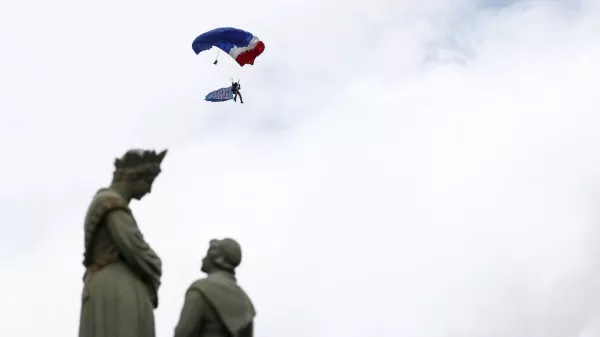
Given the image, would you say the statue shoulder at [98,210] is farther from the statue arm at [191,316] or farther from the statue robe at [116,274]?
the statue arm at [191,316]

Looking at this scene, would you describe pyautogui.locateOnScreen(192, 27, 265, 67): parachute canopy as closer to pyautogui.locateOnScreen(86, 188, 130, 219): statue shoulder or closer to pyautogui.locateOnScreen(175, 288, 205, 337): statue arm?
pyautogui.locateOnScreen(86, 188, 130, 219): statue shoulder

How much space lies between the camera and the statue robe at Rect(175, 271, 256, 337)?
15039 mm

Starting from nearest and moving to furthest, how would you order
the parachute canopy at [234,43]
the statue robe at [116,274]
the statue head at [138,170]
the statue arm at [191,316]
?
the statue robe at [116,274] < the statue arm at [191,316] < the statue head at [138,170] < the parachute canopy at [234,43]

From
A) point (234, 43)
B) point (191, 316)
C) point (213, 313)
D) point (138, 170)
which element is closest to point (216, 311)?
point (213, 313)

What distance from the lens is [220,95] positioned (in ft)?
225

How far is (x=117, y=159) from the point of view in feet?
51.6

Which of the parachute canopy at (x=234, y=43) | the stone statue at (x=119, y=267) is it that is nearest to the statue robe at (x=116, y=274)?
the stone statue at (x=119, y=267)

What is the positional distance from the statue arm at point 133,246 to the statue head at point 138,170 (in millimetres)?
497

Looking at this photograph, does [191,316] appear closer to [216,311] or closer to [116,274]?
[216,311]

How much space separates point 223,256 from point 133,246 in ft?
3.57

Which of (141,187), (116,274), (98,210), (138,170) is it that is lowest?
(116,274)

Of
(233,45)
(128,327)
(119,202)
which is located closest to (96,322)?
(128,327)

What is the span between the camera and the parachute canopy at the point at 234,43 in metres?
55.3

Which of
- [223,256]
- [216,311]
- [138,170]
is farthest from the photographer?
[138,170]
